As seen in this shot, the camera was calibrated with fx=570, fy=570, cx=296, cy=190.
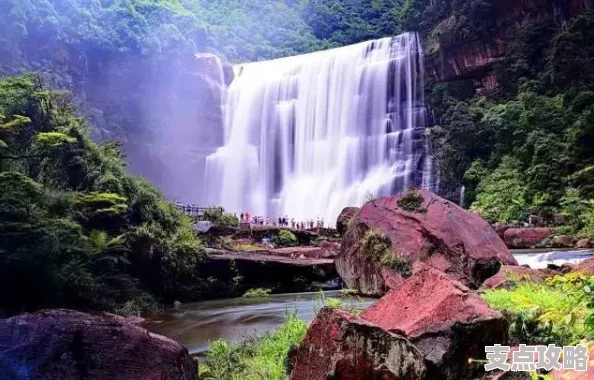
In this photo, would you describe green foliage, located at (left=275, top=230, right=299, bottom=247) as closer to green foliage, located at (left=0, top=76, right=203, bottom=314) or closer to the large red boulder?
green foliage, located at (left=0, top=76, right=203, bottom=314)

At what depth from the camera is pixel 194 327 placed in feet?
29.2

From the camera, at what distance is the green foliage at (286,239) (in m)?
22.1

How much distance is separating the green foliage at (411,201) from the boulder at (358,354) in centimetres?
684

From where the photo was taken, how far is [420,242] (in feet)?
32.3

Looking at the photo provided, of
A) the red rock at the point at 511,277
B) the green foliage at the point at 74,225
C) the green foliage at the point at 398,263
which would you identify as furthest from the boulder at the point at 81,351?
the green foliage at the point at 398,263

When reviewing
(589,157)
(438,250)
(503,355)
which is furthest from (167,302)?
(589,157)

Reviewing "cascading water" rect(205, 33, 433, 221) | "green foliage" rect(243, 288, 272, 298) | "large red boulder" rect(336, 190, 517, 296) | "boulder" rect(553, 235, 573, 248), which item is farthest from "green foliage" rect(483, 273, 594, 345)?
"cascading water" rect(205, 33, 433, 221)

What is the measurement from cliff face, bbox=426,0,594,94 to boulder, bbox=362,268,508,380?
35004mm

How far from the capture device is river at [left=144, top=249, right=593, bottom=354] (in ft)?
26.3

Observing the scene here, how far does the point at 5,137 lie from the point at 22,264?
10.1ft

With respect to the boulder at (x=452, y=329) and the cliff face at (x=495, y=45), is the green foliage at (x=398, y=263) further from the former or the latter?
the cliff face at (x=495, y=45)

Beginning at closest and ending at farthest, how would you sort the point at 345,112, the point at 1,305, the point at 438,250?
the point at 1,305
the point at 438,250
the point at 345,112

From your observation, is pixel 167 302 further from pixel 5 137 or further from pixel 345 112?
pixel 345 112

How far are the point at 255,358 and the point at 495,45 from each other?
36.1 metres
